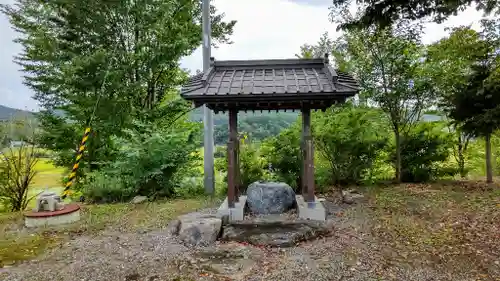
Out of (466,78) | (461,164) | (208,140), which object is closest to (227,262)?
(208,140)

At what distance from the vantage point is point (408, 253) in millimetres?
3945

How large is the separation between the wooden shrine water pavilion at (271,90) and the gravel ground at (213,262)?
48.3 inches

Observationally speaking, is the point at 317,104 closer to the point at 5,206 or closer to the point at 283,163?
the point at 283,163

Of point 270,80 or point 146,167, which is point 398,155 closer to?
point 270,80

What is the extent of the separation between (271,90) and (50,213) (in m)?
4.19

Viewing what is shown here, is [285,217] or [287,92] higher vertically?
[287,92]

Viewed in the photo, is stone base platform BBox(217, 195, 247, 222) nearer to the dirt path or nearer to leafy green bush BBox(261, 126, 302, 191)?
the dirt path

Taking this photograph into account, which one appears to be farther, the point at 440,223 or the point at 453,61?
the point at 453,61

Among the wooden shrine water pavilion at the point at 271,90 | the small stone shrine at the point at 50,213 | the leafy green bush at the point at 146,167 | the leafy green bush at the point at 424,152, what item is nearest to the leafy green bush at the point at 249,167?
the leafy green bush at the point at 146,167

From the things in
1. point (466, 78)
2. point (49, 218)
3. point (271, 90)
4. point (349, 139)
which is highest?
point (466, 78)

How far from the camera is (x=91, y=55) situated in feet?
27.7

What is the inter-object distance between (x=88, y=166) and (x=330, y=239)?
721 centimetres

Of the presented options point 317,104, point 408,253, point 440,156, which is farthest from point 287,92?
point 440,156

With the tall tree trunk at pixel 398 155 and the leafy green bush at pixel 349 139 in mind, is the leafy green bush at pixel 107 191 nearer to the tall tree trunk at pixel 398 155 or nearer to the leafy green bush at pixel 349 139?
the leafy green bush at pixel 349 139
